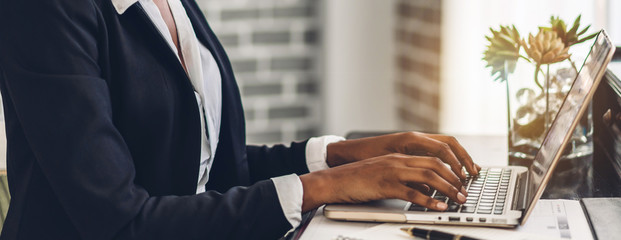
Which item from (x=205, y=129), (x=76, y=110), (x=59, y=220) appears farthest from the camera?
(x=205, y=129)

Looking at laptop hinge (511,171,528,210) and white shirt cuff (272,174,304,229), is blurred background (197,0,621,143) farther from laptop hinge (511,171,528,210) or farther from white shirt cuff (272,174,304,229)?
white shirt cuff (272,174,304,229)

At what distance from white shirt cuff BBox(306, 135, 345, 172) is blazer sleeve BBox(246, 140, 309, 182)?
0.03 feet

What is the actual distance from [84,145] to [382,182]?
0.36 metres

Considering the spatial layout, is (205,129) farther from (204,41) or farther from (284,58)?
(284,58)

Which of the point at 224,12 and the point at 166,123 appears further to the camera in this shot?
the point at 224,12

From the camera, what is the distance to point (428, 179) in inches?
40.4

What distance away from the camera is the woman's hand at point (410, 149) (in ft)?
3.94

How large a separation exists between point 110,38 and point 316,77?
2.95 m

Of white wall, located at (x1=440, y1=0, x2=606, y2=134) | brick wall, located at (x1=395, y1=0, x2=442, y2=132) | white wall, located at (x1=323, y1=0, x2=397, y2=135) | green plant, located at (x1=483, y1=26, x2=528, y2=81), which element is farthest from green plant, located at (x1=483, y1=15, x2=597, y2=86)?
white wall, located at (x1=323, y1=0, x2=397, y2=135)

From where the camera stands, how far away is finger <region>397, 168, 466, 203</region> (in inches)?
40.4

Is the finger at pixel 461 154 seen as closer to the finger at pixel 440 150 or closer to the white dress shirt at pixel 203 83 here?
the finger at pixel 440 150

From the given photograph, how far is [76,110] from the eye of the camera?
0.96 meters

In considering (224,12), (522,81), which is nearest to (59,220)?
(522,81)

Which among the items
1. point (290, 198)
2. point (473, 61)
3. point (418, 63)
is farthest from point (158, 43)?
point (418, 63)
